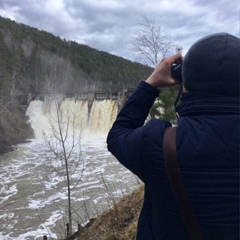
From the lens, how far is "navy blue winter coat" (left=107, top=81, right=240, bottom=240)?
3.80 ft

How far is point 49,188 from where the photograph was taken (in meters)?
14.2

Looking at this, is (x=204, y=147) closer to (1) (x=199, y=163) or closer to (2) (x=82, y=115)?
(1) (x=199, y=163)

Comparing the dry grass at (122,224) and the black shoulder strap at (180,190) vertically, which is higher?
Answer: the black shoulder strap at (180,190)

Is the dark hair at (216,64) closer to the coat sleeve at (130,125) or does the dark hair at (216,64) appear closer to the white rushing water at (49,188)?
the coat sleeve at (130,125)

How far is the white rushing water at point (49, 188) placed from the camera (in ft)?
32.2

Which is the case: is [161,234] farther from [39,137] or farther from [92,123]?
[39,137]

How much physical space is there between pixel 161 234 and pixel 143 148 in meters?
0.36

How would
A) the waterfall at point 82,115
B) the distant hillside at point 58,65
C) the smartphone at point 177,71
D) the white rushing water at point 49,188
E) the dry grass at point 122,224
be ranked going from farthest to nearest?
the distant hillside at point 58,65, the waterfall at point 82,115, the white rushing water at point 49,188, the dry grass at point 122,224, the smartphone at point 177,71

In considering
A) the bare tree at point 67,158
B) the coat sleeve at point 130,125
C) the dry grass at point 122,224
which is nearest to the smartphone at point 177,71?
the coat sleeve at point 130,125

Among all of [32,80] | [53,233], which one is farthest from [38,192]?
[32,80]

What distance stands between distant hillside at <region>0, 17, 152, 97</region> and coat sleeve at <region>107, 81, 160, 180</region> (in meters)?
45.7

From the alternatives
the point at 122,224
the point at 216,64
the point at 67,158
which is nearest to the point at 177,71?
the point at 216,64

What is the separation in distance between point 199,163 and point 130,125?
342mm

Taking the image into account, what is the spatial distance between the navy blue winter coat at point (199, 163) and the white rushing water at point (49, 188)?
15.5ft
